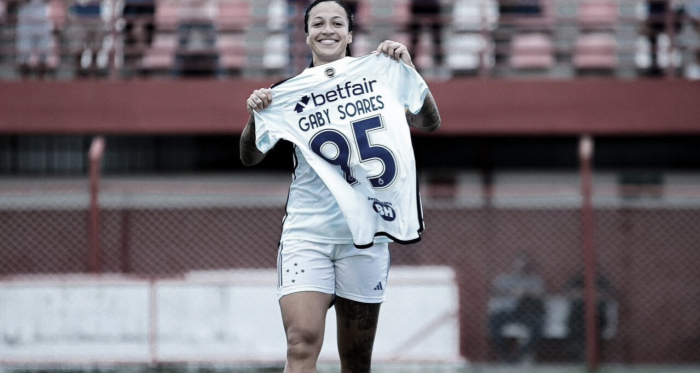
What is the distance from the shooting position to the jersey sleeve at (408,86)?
4.18 m

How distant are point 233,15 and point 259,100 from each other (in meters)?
8.60

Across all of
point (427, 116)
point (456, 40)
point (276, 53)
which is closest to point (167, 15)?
point (276, 53)

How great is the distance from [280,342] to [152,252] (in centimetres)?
301

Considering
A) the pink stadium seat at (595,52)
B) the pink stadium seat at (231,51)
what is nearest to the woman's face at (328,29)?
the pink stadium seat at (231,51)

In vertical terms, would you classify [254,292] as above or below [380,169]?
below

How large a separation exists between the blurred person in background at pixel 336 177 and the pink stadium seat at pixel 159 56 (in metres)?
7.86

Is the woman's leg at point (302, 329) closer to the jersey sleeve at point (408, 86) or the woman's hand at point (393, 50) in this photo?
the jersey sleeve at point (408, 86)

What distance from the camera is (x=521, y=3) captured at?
11703 millimetres

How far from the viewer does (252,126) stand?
13.8ft

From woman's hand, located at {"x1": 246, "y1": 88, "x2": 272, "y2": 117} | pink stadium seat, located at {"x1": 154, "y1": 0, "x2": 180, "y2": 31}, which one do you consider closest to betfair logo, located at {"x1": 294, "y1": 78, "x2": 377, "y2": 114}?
woman's hand, located at {"x1": 246, "y1": 88, "x2": 272, "y2": 117}

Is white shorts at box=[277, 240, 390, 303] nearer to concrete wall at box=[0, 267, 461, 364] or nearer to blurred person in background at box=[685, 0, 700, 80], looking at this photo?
concrete wall at box=[0, 267, 461, 364]

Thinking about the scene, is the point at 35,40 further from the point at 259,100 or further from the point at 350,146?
the point at 350,146

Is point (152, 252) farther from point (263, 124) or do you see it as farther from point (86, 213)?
point (263, 124)

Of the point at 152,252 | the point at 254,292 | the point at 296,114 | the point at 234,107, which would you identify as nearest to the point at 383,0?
the point at 234,107
